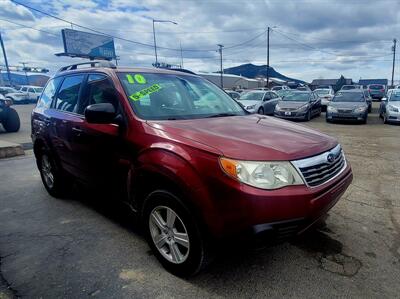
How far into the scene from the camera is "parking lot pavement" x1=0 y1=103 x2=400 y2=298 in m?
2.43

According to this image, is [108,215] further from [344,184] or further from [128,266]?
[344,184]

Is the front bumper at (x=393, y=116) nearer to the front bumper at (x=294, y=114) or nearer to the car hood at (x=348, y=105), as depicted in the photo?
the car hood at (x=348, y=105)

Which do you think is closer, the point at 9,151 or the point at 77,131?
the point at 77,131

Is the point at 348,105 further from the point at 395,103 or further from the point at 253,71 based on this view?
the point at 253,71

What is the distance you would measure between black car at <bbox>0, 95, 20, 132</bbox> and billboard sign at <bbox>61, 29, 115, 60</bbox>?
26677 mm

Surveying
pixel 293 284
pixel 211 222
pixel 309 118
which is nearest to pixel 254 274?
pixel 293 284

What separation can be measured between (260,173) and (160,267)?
138 cm

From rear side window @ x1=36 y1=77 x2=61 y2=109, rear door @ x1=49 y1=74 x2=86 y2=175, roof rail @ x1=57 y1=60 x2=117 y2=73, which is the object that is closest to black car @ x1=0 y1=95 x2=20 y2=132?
rear side window @ x1=36 y1=77 x2=61 y2=109

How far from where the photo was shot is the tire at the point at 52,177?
427cm

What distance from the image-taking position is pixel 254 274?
262cm

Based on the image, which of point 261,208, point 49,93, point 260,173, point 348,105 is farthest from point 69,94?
point 348,105

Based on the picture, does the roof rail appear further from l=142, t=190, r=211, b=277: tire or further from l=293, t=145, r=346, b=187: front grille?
l=293, t=145, r=346, b=187: front grille

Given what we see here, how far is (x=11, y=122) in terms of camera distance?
1135 cm

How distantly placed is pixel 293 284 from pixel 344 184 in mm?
979
